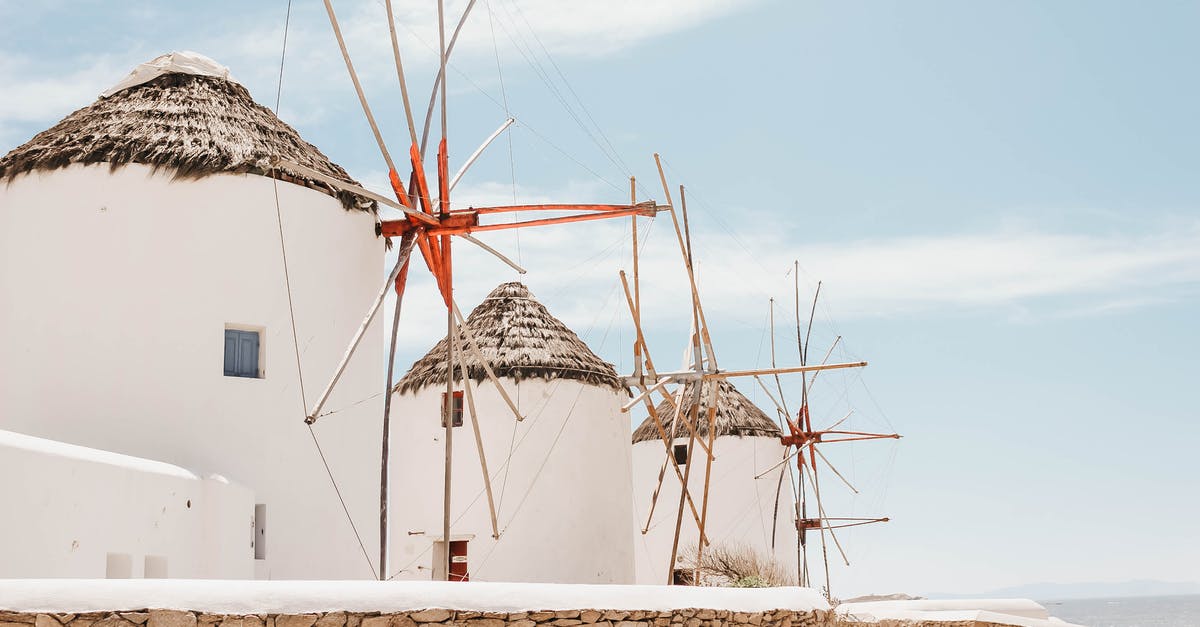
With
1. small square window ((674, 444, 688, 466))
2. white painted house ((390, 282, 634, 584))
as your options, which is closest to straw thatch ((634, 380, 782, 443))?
small square window ((674, 444, 688, 466))

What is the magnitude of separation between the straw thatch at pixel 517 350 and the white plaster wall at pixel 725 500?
566cm

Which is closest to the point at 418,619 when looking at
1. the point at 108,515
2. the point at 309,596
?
the point at 309,596

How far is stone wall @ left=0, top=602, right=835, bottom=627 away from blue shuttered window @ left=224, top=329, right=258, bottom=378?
4950mm

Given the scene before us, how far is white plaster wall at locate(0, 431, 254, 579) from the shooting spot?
9109 mm

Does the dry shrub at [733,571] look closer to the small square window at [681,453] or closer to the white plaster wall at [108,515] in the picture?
the small square window at [681,453]

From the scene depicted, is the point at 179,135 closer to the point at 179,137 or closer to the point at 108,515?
the point at 179,137

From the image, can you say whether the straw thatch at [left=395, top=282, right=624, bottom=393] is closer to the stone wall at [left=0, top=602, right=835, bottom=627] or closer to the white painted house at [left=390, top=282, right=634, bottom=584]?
the white painted house at [left=390, top=282, right=634, bottom=584]

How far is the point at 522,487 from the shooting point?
18.5 meters

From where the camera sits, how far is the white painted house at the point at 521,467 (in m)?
18.5

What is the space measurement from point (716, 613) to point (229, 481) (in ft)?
15.2

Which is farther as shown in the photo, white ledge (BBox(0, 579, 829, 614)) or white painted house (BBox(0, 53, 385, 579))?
white painted house (BBox(0, 53, 385, 579))

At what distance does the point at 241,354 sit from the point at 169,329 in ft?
2.37

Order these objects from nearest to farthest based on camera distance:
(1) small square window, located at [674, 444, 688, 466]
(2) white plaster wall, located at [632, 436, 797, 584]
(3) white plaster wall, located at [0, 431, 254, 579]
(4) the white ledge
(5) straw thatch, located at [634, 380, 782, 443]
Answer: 1. (4) the white ledge
2. (3) white plaster wall, located at [0, 431, 254, 579]
3. (2) white plaster wall, located at [632, 436, 797, 584]
4. (5) straw thatch, located at [634, 380, 782, 443]
5. (1) small square window, located at [674, 444, 688, 466]

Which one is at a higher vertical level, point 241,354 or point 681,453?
point 241,354
